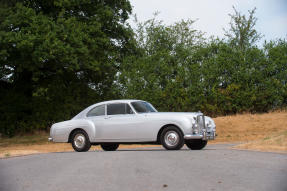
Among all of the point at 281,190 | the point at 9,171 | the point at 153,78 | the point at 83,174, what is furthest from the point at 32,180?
the point at 153,78

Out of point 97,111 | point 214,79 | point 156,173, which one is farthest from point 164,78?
point 156,173

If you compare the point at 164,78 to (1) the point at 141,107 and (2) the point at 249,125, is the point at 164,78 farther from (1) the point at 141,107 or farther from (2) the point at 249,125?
(1) the point at 141,107

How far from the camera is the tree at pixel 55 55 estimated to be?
907 inches

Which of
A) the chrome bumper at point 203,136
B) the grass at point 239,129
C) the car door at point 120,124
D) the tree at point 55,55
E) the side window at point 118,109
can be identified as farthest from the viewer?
the grass at point 239,129

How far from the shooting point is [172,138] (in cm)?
1436

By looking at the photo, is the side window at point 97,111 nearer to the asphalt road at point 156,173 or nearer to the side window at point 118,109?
the side window at point 118,109

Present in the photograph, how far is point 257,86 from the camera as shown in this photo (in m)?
26.6

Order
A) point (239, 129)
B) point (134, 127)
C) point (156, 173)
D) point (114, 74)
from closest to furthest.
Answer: point (156, 173)
point (134, 127)
point (239, 129)
point (114, 74)

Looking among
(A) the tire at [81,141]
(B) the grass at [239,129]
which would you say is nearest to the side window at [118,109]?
(A) the tire at [81,141]

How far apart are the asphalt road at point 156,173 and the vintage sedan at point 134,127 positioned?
161cm

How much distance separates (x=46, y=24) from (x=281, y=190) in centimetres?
1823

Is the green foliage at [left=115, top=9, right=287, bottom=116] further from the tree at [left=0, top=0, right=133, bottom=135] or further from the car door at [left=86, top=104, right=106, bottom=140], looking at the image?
the car door at [left=86, top=104, right=106, bottom=140]

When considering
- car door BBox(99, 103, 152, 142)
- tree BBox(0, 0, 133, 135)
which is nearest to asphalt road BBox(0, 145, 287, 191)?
car door BBox(99, 103, 152, 142)

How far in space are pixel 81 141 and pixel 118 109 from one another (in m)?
1.74
